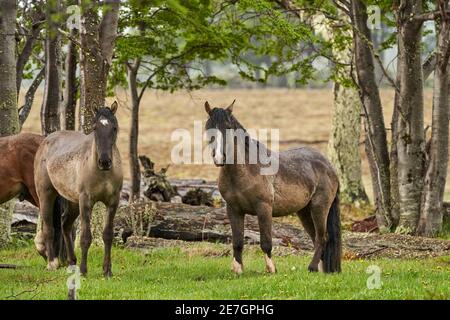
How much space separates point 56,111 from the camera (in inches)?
660

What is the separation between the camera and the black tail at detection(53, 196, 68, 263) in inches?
520

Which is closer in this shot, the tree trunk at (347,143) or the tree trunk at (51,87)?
the tree trunk at (51,87)

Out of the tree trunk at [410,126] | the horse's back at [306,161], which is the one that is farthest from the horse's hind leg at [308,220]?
the tree trunk at [410,126]

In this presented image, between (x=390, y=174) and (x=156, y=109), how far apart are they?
1762 inches

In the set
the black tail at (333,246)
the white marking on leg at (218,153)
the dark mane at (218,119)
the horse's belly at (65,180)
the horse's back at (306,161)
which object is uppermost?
the dark mane at (218,119)

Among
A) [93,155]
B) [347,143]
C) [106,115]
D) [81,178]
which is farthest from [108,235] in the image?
[347,143]

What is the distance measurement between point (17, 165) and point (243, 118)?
4305 centimetres

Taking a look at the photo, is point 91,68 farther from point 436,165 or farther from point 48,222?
point 436,165

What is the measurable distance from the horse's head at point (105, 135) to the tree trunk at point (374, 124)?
334 inches

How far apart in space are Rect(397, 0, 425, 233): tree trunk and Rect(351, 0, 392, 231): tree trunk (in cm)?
83

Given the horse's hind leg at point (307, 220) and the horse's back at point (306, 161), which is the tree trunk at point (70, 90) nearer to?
the horse's back at point (306, 161)

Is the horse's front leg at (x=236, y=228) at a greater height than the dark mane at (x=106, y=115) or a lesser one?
lesser

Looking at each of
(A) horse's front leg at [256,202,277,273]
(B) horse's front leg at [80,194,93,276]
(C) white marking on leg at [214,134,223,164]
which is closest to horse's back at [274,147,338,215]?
(A) horse's front leg at [256,202,277,273]

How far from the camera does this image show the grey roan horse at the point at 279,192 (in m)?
11.3
